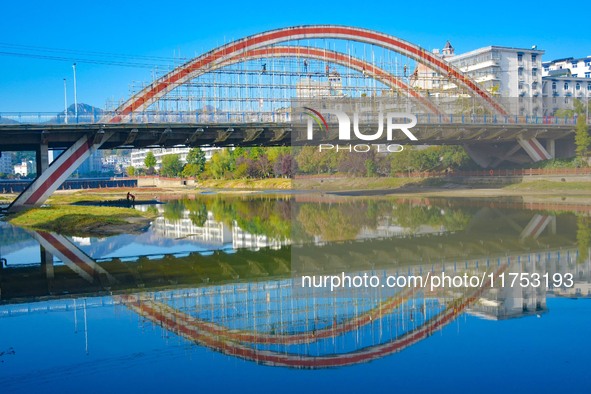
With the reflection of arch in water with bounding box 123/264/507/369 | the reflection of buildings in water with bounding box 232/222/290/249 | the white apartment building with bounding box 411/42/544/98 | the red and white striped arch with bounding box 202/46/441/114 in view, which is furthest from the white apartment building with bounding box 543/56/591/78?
the reflection of arch in water with bounding box 123/264/507/369

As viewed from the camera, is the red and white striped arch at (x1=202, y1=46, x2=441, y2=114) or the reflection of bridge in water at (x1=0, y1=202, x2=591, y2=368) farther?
the red and white striped arch at (x1=202, y1=46, x2=441, y2=114)

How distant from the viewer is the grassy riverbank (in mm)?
32781

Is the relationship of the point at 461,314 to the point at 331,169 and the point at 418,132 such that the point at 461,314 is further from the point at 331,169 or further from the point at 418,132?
the point at 331,169

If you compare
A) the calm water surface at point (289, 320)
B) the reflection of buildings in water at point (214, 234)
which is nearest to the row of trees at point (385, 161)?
the reflection of buildings in water at point (214, 234)

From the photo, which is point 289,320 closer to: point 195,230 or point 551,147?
point 195,230

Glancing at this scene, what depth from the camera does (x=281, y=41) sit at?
187 ft

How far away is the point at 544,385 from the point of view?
8688 mm

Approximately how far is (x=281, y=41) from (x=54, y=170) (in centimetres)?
2460

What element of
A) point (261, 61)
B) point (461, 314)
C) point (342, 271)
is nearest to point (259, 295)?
point (342, 271)

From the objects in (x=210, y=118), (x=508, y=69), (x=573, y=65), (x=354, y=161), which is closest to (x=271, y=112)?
(x=210, y=118)

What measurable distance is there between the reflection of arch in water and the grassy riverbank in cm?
1881

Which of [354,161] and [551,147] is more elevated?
[551,147]

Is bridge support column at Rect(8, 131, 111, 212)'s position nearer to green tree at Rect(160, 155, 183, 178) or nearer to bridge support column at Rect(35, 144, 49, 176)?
bridge support column at Rect(35, 144, 49, 176)

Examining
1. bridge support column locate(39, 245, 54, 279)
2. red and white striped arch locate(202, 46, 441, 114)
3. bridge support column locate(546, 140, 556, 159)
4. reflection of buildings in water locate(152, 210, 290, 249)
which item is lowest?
bridge support column locate(39, 245, 54, 279)
